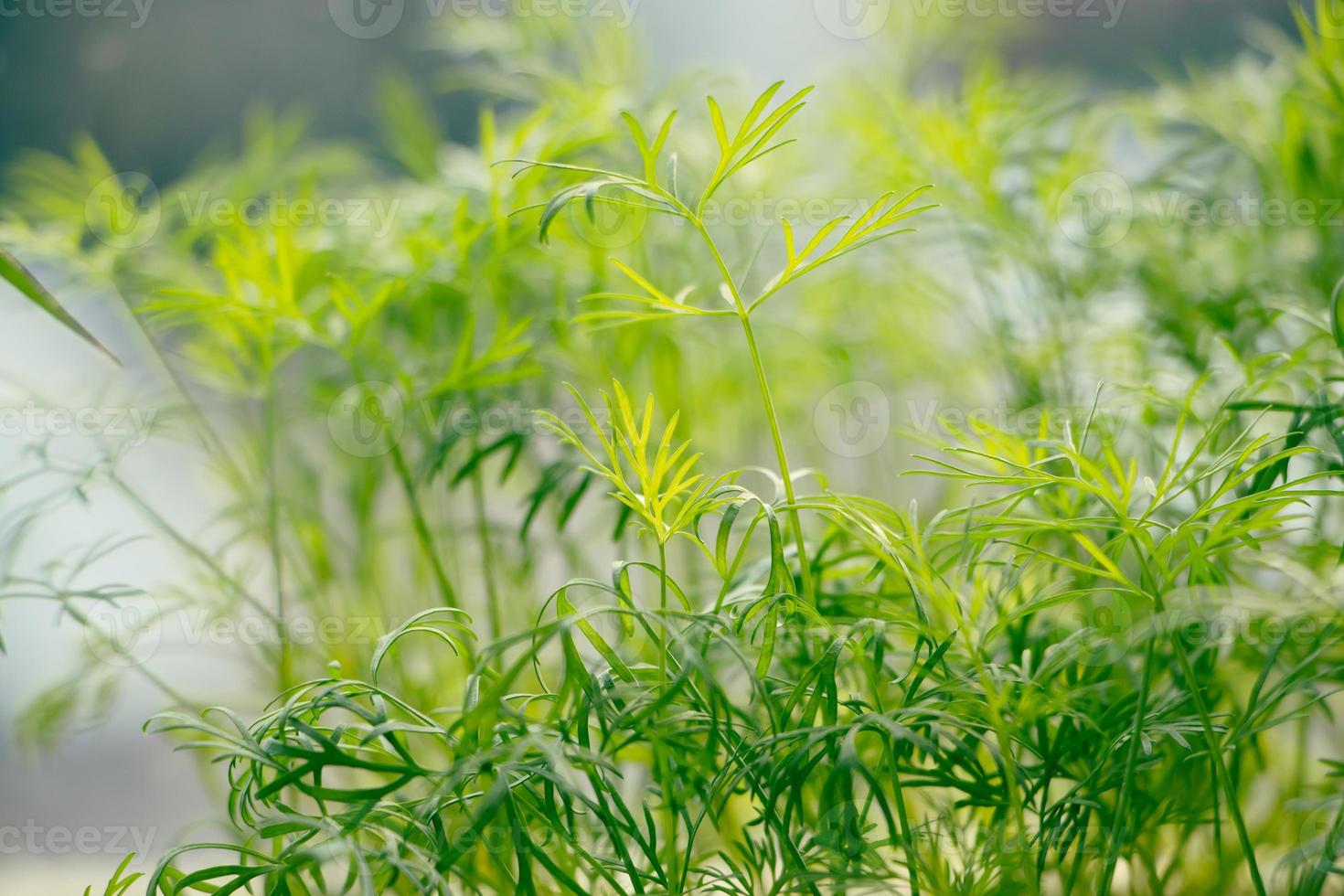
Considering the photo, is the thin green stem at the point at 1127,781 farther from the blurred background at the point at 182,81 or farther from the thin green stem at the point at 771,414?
the blurred background at the point at 182,81

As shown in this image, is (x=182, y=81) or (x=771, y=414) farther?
(x=182, y=81)

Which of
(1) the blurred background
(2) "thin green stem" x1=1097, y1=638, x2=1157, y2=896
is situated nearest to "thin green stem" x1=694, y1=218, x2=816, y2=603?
(2) "thin green stem" x1=1097, y1=638, x2=1157, y2=896

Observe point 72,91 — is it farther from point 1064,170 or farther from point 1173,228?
point 1173,228

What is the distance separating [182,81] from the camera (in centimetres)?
149

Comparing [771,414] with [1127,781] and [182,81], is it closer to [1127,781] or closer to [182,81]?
[1127,781]

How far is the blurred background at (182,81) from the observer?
1232 mm

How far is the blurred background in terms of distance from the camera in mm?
1232

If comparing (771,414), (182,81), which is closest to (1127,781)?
(771,414)

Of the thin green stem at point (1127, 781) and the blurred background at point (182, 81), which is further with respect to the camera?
the blurred background at point (182, 81)

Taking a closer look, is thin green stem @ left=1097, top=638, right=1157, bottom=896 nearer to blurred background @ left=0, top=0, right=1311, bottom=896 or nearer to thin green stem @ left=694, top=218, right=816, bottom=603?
thin green stem @ left=694, top=218, right=816, bottom=603

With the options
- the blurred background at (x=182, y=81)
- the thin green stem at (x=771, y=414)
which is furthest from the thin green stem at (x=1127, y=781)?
the blurred background at (x=182, y=81)

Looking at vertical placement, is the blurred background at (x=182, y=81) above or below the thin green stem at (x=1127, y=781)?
above

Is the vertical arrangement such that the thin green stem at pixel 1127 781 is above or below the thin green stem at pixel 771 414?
below

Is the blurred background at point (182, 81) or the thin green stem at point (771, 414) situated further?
the blurred background at point (182, 81)
